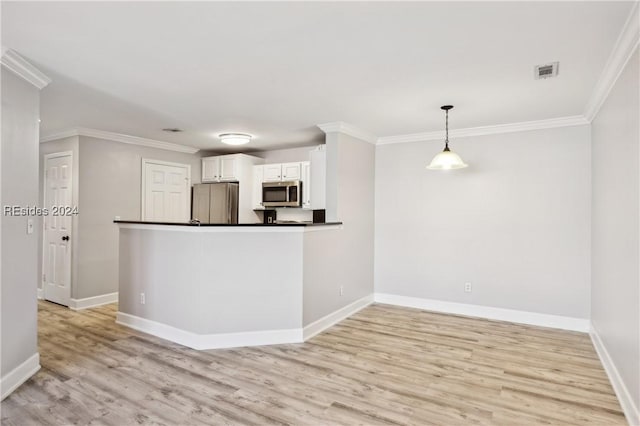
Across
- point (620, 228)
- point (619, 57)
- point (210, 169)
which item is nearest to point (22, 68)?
point (210, 169)

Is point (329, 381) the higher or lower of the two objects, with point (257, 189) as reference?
lower

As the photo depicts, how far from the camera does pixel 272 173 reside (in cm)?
605

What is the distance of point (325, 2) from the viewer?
194 cm

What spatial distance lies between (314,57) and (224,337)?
9.00 feet

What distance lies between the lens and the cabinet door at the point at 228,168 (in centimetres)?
609

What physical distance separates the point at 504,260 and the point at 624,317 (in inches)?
82.7

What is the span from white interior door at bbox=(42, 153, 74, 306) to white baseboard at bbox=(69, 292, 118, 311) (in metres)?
0.19

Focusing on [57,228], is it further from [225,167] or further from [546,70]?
[546,70]

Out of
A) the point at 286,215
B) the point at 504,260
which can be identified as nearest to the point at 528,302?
the point at 504,260

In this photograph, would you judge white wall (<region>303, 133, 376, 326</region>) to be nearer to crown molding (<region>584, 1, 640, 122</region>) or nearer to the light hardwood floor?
the light hardwood floor

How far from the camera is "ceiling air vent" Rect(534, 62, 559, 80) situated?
273 centimetres

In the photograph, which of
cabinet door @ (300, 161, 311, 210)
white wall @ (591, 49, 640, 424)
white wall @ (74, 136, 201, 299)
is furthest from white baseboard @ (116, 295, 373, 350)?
white wall @ (591, 49, 640, 424)

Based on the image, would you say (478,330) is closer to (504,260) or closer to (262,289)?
(504,260)

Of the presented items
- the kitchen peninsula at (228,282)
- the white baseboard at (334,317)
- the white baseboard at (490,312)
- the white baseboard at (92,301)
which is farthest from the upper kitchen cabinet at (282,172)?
the white baseboard at (92,301)
